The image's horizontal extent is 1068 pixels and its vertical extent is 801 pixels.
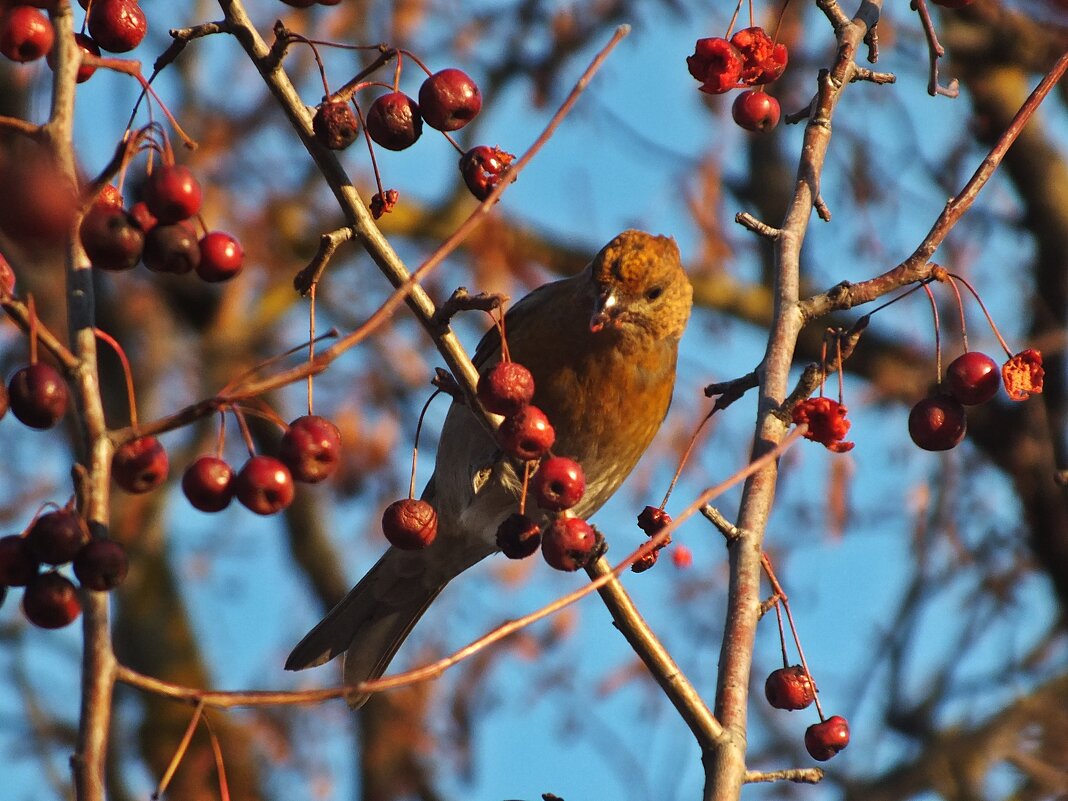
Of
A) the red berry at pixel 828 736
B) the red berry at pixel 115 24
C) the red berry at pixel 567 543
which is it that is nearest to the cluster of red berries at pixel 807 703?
the red berry at pixel 828 736

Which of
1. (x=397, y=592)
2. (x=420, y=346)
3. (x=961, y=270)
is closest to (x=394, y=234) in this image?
(x=420, y=346)

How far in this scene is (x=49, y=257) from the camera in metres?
1.59

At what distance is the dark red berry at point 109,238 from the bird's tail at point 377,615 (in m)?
2.72

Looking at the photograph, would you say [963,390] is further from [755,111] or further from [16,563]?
[16,563]

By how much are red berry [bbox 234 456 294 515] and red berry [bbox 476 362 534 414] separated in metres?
0.45

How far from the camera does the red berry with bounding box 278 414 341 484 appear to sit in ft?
6.30

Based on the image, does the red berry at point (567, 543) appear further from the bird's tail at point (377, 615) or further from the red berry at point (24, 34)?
the bird's tail at point (377, 615)

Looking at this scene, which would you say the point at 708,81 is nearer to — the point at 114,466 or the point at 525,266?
the point at 114,466

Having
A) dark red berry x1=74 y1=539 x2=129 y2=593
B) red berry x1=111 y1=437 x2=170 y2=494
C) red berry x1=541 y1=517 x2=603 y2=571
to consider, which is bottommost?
dark red berry x1=74 y1=539 x2=129 y2=593

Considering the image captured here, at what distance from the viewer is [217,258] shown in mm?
1960

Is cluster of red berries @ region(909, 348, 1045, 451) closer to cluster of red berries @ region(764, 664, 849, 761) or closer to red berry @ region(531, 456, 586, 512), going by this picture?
cluster of red berries @ region(764, 664, 849, 761)

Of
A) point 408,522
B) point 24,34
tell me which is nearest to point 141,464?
point 24,34

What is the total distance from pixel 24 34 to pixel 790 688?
1.73 meters

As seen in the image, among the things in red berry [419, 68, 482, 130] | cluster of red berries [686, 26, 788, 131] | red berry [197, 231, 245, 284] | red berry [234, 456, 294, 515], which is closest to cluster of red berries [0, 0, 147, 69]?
red berry [197, 231, 245, 284]
